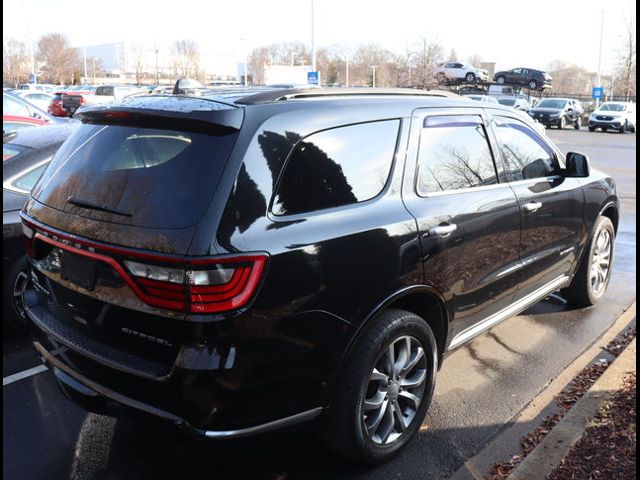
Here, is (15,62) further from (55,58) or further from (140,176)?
(140,176)

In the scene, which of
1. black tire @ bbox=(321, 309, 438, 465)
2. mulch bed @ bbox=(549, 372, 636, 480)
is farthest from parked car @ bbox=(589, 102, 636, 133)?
black tire @ bbox=(321, 309, 438, 465)

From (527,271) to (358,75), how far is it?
211ft

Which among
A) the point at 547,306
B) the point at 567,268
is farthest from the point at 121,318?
the point at 547,306

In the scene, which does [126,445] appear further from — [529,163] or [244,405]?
[529,163]

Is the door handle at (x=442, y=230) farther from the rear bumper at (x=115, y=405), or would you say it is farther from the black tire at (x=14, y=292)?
the black tire at (x=14, y=292)

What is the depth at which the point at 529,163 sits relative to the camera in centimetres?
448

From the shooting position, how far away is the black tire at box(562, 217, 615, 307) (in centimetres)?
532

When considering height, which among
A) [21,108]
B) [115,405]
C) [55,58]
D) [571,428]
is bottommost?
[571,428]

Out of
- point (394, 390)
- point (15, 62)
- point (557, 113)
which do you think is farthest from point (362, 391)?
point (15, 62)

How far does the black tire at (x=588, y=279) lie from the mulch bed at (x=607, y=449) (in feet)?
6.59

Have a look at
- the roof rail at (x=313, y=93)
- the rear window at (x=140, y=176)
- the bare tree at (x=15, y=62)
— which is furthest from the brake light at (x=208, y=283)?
the bare tree at (x=15, y=62)

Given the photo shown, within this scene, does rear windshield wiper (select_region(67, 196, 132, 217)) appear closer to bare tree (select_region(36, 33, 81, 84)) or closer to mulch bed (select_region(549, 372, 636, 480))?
mulch bed (select_region(549, 372, 636, 480))

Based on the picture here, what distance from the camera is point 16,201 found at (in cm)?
473

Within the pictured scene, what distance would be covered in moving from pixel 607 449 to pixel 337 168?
190 cm
